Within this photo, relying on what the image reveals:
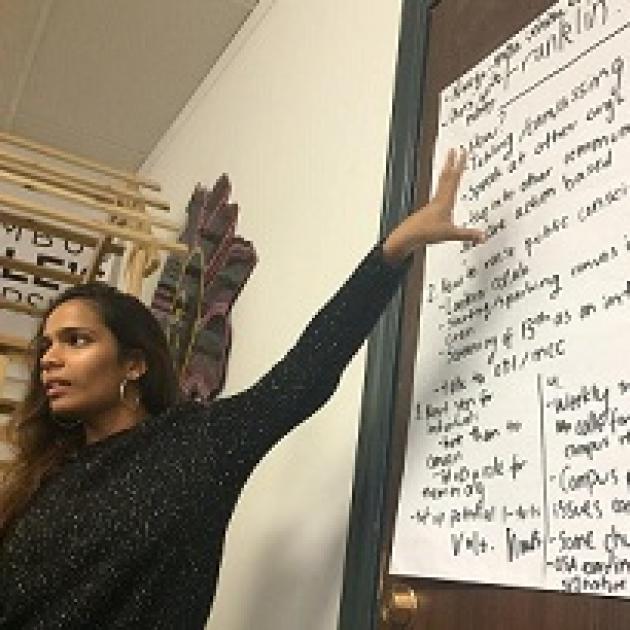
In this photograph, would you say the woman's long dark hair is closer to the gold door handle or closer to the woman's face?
the woman's face

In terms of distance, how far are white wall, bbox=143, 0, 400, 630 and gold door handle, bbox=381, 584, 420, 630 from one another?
0.14 meters

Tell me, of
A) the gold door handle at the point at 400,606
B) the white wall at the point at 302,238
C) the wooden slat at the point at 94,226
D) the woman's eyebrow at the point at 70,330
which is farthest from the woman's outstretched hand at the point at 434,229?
the wooden slat at the point at 94,226

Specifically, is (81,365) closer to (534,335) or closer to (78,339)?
(78,339)

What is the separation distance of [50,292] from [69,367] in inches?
45.7

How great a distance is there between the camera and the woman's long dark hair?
134 cm

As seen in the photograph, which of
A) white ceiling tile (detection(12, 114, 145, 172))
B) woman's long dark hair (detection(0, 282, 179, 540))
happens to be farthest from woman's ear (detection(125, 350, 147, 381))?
white ceiling tile (detection(12, 114, 145, 172))

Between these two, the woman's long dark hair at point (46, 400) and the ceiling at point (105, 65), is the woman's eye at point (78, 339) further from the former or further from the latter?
the ceiling at point (105, 65)

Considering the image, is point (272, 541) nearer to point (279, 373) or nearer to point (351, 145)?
point (279, 373)

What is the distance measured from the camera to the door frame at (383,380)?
1.14 metres

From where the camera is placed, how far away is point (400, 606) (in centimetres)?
105

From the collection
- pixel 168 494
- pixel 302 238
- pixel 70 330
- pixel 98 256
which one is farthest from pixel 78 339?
pixel 98 256

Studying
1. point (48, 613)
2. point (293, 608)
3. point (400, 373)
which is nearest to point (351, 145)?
point (400, 373)

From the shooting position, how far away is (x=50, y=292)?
2.39 m

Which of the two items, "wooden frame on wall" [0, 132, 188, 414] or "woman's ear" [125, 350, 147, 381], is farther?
"wooden frame on wall" [0, 132, 188, 414]
